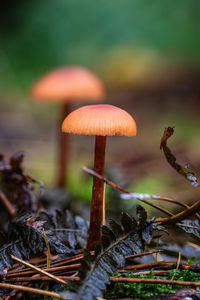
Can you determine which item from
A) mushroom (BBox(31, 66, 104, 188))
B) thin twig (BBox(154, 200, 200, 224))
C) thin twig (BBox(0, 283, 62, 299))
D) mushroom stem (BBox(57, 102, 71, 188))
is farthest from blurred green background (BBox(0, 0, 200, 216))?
thin twig (BBox(0, 283, 62, 299))

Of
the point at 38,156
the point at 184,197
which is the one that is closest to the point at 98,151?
the point at 184,197

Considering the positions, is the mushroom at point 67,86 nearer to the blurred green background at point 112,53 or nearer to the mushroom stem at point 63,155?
the mushroom stem at point 63,155

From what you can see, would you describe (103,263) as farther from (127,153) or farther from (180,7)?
(180,7)

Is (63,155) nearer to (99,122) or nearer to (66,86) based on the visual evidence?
(66,86)

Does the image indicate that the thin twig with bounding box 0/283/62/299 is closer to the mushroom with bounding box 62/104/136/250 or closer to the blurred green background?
the mushroom with bounding box 62/104/136/250

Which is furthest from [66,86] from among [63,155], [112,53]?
[112,53]

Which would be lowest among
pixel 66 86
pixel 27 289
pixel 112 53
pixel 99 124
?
pixel 27 289
